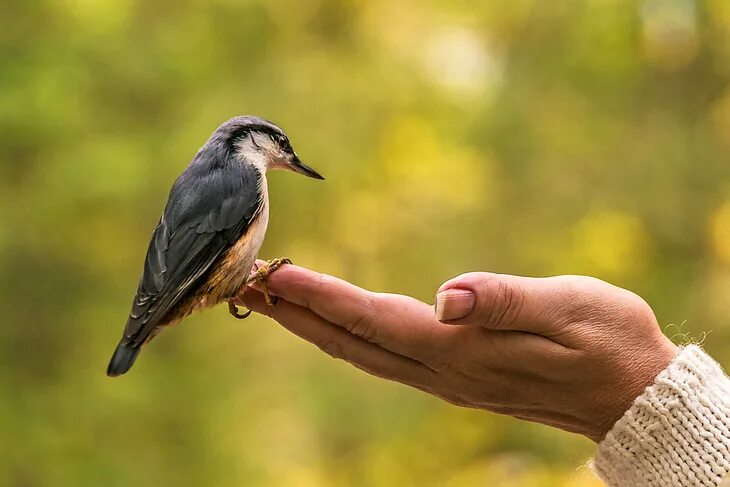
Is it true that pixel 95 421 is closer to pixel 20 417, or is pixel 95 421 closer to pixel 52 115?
pixel 20 417

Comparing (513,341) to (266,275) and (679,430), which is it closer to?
(679,430)

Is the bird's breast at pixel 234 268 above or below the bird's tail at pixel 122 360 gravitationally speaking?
above

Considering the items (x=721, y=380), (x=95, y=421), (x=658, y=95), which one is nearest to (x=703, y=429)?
(x=721, y=380)

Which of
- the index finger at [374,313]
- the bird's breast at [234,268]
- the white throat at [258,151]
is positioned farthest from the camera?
the white throat at [258,151]

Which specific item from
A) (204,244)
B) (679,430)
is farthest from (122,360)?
(679,430)

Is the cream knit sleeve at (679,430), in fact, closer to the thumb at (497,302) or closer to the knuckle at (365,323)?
A: the thumb at (497,302)

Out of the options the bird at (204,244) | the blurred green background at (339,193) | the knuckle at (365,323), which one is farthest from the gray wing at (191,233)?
the blurred green background at (339,193)
